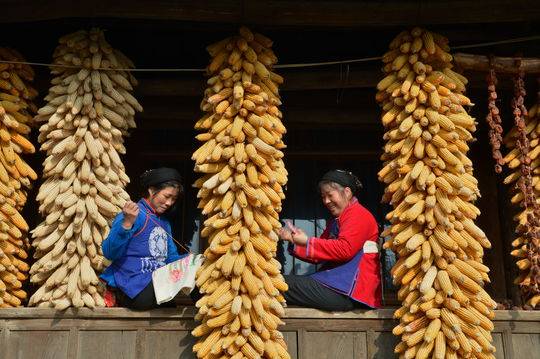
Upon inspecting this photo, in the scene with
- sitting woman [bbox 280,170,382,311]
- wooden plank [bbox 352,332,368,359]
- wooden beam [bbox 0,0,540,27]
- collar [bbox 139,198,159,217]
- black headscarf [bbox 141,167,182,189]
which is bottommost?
wooden plank [bbox 352,332,368,359]

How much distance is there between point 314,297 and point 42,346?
1894 mm

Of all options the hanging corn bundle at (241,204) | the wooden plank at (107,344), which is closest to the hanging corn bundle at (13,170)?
the wooden plank at (107,344)

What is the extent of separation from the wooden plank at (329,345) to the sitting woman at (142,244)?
43.6 inches

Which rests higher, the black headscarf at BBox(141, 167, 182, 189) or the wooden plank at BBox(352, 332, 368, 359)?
the black headscarf at BBox(141, 167, 182, 189)

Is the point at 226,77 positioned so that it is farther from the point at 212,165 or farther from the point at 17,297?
the point at 17,297

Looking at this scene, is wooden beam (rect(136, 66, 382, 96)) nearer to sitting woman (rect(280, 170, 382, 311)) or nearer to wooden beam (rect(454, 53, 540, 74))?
wooden beam (rect(454, 53, 540, 74))

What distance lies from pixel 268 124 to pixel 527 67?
2122mm

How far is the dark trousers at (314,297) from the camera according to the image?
4.30 meters

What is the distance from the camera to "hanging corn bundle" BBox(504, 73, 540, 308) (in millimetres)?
4484

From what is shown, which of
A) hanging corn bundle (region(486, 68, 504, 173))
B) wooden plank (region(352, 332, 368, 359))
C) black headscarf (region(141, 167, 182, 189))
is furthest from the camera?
black headscarf (region(141, 167, 182, 189))

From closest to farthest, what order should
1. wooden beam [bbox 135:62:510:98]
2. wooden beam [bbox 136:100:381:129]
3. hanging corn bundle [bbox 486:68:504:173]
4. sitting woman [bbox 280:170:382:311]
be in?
sitting woman [bbox 280:170:382:311] → hanging corn bundle [bbox 486:68:504:173] → wooden beam [bbox 135:62:510:98] → wooden beam [bbox 136:100:381:129]

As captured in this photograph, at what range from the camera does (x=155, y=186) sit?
4617mm

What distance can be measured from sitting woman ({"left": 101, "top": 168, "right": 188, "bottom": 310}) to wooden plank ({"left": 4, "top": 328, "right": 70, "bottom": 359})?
18.6 inches

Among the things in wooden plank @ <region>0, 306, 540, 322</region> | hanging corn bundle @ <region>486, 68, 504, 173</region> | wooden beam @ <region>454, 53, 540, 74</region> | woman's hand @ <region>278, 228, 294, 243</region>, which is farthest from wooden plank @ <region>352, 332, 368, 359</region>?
wooden beam @ <region>454, 53, 540, 74</region>
